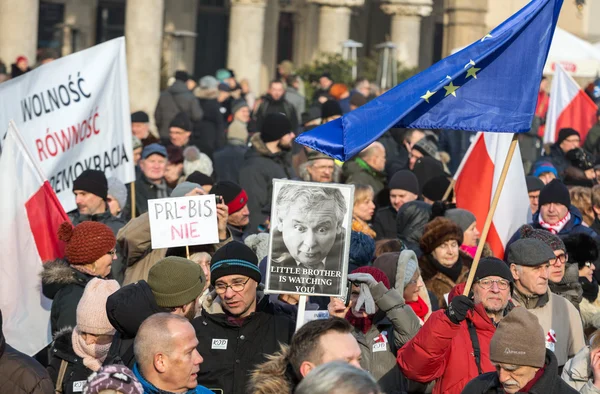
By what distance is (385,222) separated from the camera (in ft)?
36.9

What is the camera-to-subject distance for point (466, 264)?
29.2ft

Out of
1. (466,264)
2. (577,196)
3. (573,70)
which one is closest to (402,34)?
(573,70)

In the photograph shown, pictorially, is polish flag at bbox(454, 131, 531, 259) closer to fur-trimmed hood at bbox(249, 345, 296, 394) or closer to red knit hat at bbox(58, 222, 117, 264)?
red knit hat at bbox(58, 222, 117, 264)

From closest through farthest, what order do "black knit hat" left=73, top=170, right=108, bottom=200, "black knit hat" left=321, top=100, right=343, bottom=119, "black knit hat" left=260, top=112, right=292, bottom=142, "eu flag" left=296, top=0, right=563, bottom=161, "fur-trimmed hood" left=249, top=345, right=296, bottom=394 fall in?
"fur-trimmed hood" left=249, top=345, right=296, bottom=394, "eu flag" left=296, top=0, right=563, bottom=161, "black knit hat" left=73, top=170, right=108, bottom=200, "black knit hat" left=260, top=112, right=292, bottom=142, "black knit hat" left=321, top=100, right=343, bottom=119

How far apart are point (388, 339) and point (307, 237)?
0.66m

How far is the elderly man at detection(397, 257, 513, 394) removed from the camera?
20.6 ft

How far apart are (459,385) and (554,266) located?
6.02 ft

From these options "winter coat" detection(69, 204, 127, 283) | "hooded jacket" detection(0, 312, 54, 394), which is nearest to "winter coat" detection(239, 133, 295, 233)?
"winter coat" detection(69, 204, 127, 283)

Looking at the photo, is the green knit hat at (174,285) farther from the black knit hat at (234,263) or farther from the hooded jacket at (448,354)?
the hooded jacket at (448,354)

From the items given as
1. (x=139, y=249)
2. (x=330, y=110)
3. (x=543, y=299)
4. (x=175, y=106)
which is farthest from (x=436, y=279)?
(x=175, y=106)

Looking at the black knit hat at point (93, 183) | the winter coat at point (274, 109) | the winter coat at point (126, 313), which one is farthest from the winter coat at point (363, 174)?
the winter coat at point (126, 313)

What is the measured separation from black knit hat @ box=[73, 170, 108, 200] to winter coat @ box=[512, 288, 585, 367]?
10.9 ft

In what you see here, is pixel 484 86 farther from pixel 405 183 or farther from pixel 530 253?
pixel 405 183

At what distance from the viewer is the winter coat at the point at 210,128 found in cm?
1816
